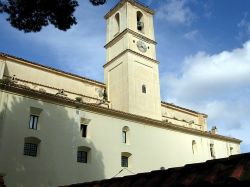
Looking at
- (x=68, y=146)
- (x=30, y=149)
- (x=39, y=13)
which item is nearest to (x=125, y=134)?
(x=68, y=146)

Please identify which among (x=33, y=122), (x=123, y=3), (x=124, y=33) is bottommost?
(x=33, y=122)

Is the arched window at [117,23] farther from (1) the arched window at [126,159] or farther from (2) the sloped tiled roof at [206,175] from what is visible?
(2) the sloped tiled roof at [206,175]

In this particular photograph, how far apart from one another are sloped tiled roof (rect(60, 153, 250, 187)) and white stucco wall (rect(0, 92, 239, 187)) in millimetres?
15490

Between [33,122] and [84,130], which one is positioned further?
[84,130]

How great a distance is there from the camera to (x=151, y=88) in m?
33.5

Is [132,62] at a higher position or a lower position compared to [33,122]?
higher

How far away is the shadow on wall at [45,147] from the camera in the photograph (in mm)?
20078

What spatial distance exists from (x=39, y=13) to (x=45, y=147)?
12241 millimetres

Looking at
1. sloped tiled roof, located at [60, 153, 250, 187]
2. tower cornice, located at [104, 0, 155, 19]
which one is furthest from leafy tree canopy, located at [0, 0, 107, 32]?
tower cornice, located at [104, 0, 155, 19]

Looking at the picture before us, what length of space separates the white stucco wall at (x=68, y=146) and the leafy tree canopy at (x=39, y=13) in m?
10.6

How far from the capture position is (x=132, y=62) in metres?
32.8

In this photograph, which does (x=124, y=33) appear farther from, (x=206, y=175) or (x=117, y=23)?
(x=206, y=175)

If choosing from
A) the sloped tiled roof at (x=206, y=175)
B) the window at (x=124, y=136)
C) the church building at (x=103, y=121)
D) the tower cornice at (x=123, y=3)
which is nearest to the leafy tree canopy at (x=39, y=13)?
the sloped tiled roof at (x=206, y=175)

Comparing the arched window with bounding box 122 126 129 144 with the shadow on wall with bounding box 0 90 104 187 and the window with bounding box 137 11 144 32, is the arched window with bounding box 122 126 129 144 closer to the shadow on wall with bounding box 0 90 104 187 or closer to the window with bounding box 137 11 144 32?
the shadow on wall with bounding box 0 90 104 187
